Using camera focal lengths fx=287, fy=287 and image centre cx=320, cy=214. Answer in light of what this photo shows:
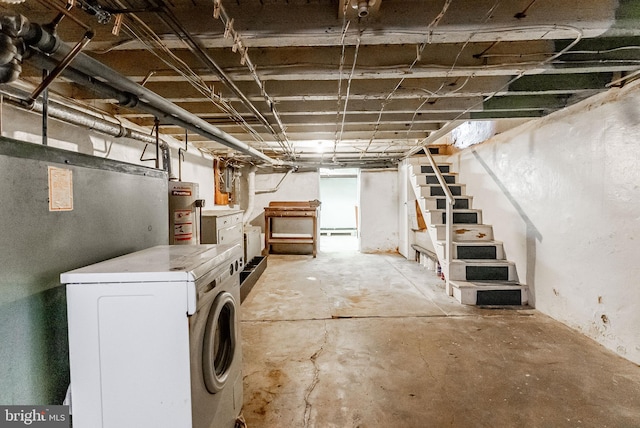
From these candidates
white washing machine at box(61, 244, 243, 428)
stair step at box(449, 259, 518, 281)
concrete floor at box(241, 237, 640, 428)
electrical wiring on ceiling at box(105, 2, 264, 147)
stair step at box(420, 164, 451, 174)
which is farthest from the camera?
stair step at box(420, 164, 451, 174)

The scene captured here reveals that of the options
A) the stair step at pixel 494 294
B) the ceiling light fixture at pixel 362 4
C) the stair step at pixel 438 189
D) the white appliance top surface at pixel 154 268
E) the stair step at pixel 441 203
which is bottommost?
the stair step at pixel 494 294

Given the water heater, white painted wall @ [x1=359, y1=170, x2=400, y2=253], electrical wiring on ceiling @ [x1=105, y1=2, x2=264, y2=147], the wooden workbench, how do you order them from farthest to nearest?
white painted wall @ [x1=359, y1=170, x2=400, y2=253] → the wooden workbench → the water heater → electrical wiring on ceiling @ [x1=105, y1=2, x2=264, y2=147]

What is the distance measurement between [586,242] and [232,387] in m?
3.01

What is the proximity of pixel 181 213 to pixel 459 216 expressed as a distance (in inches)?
144

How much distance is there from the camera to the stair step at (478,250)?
3.66 meters

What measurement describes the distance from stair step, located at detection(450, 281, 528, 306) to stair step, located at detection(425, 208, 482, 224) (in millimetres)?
1112

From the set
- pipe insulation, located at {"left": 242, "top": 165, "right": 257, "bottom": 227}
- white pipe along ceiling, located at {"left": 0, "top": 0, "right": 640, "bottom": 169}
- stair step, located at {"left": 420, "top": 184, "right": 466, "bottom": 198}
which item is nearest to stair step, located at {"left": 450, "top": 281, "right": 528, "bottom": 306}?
stair step, located at {"left": 420, "top": 184, "right": 466, "bottom": 198}

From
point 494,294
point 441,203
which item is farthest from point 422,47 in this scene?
point 441,203

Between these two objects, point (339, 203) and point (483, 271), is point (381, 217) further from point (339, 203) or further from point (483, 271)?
point (339, 203)

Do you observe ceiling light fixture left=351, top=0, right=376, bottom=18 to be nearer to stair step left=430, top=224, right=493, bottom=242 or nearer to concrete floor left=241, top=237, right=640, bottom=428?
concrete floor left=241, top=237, right=640, bottom=428

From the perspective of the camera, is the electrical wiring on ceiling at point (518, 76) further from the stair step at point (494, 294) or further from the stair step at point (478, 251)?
the stair step at point (494, 294)

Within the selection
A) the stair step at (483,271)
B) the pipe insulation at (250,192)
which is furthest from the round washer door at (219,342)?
the pipe insulation at (250,192)

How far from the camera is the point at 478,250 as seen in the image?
3674mm

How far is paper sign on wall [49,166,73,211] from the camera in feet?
3.72
